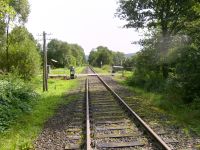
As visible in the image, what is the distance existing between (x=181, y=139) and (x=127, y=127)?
1858 mm

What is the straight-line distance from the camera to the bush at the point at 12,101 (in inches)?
436

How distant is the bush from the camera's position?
36.3ft

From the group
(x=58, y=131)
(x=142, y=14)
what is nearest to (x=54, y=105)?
(x=58, y=131)

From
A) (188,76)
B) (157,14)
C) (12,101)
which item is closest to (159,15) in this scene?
(157,14)

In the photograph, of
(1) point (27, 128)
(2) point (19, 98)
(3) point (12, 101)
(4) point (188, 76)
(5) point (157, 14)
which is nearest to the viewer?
(1) point (27, 128)

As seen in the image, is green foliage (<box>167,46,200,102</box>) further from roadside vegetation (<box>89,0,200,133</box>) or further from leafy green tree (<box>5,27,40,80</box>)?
leafy green tree (<box>5,27,40,80</box>)

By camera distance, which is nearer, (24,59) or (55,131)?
(55,131)

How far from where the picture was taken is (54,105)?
1521cm

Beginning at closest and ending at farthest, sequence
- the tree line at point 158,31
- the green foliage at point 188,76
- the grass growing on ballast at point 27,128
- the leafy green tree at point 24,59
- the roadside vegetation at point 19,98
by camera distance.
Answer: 1. the grass growing on ballast at point 27,128
2. the roadside vegetation at point 19,98
3. the green foliage at point 188,76
4. the tree line at point 158,31
5. the leafy green tree at point 24,59

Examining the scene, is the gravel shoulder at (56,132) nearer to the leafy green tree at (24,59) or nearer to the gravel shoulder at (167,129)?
the gravel shoulder at (167,129)

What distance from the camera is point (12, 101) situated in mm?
13055

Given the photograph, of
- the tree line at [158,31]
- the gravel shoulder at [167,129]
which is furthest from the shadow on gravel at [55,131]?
the tree line at [158,31]

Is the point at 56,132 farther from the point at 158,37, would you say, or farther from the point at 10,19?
the point at 10,19

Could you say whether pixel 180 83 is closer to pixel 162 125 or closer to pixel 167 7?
pixel 162 125
